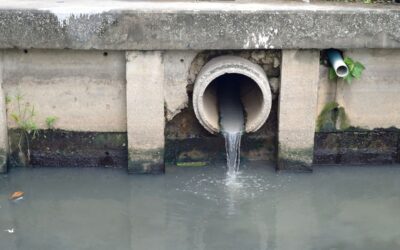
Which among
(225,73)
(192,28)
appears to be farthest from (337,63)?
(192,28)

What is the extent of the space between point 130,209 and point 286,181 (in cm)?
202

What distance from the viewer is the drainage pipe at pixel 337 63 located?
832 cm

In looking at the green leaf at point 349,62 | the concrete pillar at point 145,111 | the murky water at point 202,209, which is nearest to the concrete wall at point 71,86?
the concrete pillar at point 145,111

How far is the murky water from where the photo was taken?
7.38 m

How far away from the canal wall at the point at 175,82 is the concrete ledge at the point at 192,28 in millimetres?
12

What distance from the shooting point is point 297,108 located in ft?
28.0

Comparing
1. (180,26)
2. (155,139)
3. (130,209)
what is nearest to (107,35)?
(180,26)

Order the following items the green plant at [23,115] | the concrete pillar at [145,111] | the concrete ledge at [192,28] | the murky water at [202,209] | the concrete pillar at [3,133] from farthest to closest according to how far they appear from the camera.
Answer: the green plant at [23,115] < the concrete pillar at [3,133] < the concrete pillar at [145,111] < the concrete ledge at [192,28] < the murky water at [202,209]

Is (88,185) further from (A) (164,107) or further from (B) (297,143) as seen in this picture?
(B) (297,143)

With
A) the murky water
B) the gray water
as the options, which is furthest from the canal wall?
the murky water

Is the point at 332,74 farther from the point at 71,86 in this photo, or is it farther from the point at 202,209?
the point at 71,86

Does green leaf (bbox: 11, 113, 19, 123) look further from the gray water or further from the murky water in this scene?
the gray water

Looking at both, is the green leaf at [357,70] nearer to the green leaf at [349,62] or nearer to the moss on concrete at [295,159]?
the green leaf at [349,62]

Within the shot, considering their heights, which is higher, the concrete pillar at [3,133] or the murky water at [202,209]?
the concrete pillar at [3,133]
